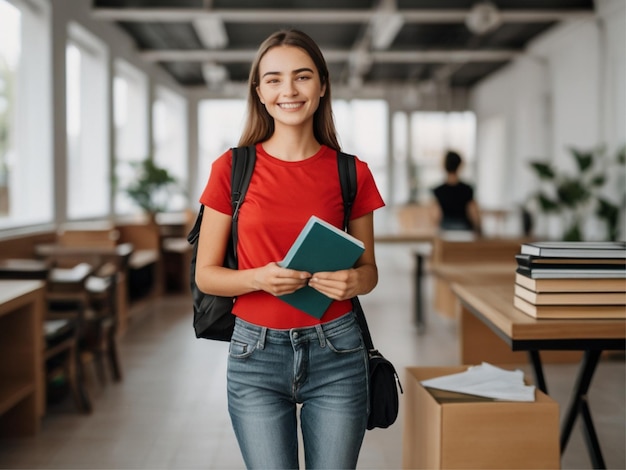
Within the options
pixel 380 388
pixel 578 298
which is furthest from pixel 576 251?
pixel 380 388

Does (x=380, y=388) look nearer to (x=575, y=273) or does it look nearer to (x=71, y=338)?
(x=575, y=273)

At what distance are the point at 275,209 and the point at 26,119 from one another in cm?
656

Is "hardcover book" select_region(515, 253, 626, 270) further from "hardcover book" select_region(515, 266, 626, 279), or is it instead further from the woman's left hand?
the woman's left hand

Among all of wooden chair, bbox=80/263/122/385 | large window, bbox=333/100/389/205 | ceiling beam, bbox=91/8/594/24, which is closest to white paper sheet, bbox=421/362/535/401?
wooden chair, bbox=80/263/122/385

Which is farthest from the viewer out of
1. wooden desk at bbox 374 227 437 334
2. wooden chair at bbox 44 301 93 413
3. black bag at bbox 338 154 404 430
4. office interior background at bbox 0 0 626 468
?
wooden desk at bbox 374 227 437 334

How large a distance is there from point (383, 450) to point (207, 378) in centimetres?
187

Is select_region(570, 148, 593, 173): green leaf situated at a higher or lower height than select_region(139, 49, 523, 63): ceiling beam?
lower

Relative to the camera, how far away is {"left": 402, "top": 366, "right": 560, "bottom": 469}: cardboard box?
2.23m

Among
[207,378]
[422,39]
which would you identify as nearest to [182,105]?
[422,39]

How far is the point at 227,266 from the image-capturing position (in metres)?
1.80

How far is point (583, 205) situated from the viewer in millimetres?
9969

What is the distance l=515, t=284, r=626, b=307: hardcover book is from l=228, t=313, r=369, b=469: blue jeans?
821 millimetres

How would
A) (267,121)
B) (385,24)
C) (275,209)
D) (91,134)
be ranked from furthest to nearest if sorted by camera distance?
(91,134), (385,24), (267,121), (275,209)

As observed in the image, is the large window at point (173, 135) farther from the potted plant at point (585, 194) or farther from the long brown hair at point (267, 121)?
the long brown hair at point (267, 121)
